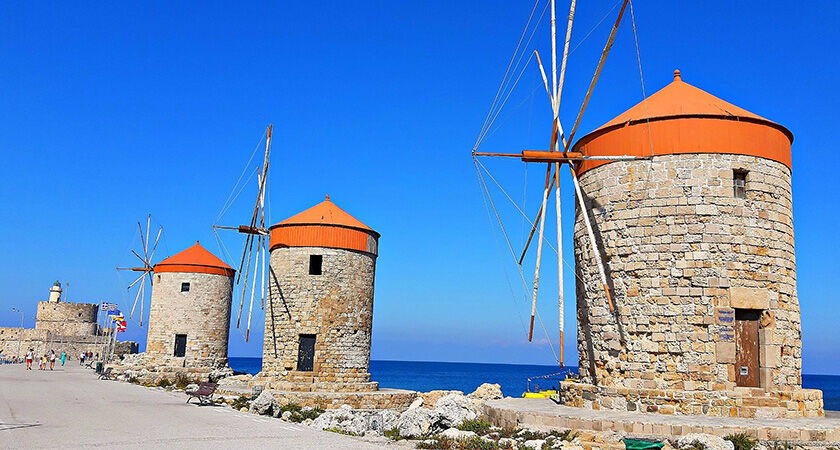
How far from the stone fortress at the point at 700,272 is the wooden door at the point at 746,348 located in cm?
2

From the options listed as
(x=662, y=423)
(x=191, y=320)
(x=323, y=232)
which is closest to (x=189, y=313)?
(x=191, y=320)

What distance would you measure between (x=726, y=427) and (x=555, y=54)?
7271 millimetres

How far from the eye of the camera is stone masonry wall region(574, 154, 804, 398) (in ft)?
36.8

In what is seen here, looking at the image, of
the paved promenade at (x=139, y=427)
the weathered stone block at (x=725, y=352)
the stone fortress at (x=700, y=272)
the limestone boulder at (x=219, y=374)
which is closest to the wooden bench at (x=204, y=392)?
the paved promenade at (x=139, y=427)

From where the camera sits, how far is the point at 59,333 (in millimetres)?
48688

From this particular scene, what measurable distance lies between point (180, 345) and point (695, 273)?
2260 cm

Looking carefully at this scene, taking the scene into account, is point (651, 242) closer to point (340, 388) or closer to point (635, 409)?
point (635, 409)

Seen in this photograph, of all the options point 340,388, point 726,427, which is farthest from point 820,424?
point 340,388

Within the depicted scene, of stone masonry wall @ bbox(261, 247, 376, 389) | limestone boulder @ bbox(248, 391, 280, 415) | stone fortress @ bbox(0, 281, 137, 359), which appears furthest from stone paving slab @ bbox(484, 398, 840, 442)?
stone fortress @ bbox(0, 281, 137, 359)

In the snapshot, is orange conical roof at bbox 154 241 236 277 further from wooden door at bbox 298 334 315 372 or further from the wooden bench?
the wooden bench

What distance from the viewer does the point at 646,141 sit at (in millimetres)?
12000

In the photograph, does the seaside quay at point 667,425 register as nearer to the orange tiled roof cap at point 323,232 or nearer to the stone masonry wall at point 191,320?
the orange tiled roof cap at point 323,232

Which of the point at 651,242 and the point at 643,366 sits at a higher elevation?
the point at 651,242

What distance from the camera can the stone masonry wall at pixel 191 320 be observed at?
27.6 m
